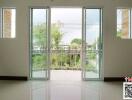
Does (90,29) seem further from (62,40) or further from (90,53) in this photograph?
(62,40)

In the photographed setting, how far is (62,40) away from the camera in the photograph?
962cm

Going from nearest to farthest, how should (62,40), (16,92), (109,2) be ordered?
(16,92) → (109,2) → (62,40)

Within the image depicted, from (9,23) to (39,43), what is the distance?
1216mm

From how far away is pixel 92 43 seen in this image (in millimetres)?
7598

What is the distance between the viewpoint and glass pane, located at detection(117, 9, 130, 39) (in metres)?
7.56

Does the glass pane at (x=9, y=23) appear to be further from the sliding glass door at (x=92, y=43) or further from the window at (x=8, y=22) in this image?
the sliding glass door at (x=92, y=43)

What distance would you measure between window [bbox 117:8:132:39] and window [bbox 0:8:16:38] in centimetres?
347

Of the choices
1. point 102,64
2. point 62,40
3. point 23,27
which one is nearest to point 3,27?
point 23,27

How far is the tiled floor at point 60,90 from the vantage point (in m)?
5.34

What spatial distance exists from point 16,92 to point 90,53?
2924 mm

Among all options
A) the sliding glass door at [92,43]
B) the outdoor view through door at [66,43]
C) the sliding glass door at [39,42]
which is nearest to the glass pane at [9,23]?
the sliding glass door at [39,42]

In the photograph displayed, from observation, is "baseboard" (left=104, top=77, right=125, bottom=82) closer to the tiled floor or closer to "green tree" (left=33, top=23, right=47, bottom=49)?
the tiled floor

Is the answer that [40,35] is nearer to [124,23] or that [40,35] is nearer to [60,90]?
[60,90]

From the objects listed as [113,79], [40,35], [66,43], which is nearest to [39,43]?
[40,35]
